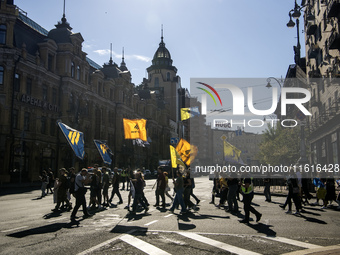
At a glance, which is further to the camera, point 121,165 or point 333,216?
point 121,165

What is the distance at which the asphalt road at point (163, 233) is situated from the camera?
7.77 meters

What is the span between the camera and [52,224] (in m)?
11.0

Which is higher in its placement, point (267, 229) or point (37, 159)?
point (37, 159)

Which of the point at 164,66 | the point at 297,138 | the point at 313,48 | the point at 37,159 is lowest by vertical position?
the point at 37,159

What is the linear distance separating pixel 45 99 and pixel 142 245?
34785 mm

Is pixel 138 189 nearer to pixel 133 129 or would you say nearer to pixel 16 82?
pixel 133 129

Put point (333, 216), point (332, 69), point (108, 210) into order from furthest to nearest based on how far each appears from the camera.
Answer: point (332, 69), point (108, 210), point (333, 216)

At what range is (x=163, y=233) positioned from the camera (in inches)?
377

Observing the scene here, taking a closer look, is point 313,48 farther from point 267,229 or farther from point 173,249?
point 173,249

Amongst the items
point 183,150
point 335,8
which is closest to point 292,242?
point 183,150

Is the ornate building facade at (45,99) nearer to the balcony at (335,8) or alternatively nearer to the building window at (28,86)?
the building window at (28,86)

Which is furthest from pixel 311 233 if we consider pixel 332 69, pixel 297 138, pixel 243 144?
pixel 243 144

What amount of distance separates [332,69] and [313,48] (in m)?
7.17

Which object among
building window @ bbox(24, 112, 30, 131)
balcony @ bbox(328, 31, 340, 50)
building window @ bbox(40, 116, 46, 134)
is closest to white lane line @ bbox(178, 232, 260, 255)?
balcony @ bbox(328, 31, 340, 50)
